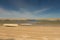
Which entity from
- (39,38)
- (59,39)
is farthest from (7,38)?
(59,39)

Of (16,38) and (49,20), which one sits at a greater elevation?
(49,20)

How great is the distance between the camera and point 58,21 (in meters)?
5.56

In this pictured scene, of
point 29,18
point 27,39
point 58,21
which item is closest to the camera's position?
point 27,39

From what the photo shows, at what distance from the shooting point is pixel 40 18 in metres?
5.24

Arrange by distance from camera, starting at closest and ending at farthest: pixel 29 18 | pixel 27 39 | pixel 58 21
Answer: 1. pixel 27 39
2. pixel 29 18
3. pixel 58 21

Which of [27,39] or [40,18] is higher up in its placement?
[40,18]

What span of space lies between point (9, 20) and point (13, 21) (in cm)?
17

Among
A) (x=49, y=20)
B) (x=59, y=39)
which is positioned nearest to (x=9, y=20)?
(x=49, y=20)

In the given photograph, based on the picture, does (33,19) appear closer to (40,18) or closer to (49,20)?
(40,18)

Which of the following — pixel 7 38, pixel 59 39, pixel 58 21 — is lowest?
pixel 59 39

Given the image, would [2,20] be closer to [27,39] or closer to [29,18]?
[29,18]

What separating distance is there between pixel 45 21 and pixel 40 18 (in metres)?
0.58

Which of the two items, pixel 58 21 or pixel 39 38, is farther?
pixel 58 21

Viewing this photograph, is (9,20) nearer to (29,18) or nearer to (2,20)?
(2,20)
